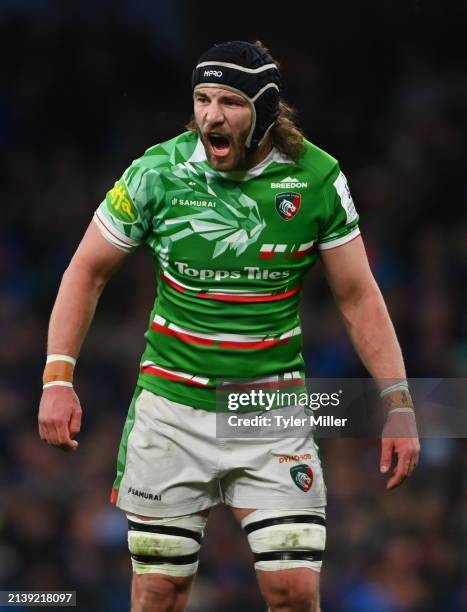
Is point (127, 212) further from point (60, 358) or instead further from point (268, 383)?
point (268, 383)

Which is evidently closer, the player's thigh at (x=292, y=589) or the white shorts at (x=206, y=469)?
the player's thigh at (x=292, y=589)

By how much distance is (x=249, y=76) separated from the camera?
550 cm

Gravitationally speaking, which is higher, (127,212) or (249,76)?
(249,76)

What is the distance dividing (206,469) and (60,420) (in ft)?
2.02

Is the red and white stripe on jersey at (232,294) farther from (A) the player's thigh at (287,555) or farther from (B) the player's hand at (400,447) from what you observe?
(A) the player's thigh at (287,555)

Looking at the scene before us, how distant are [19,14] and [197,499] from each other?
23.4 ft

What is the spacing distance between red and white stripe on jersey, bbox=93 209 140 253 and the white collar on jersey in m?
0.40

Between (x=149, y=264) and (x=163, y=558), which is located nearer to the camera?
(x=163, y=558)

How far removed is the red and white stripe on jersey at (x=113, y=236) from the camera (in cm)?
565

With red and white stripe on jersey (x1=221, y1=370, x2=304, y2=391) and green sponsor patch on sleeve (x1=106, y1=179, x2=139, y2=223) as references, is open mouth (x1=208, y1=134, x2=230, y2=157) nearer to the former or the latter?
green sponsor patch on sleeve (x1=106, y1=179, x2=139, y2=223)

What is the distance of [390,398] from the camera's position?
5750mm

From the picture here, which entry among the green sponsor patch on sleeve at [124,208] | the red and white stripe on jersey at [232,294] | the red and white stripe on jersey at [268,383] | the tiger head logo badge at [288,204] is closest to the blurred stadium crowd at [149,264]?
the red and white stripe on jersey at [268,383]

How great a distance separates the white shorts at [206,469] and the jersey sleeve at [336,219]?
0.80 metres

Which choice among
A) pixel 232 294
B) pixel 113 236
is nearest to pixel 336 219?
pixel 232 294
